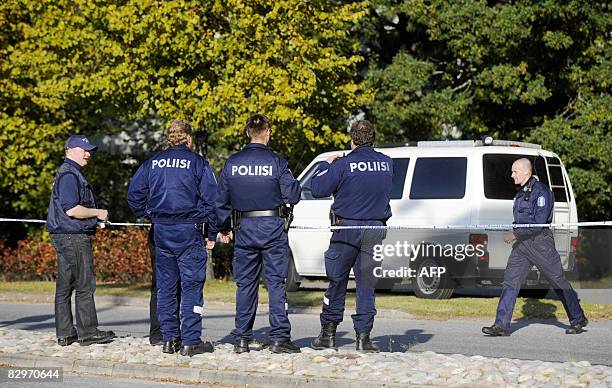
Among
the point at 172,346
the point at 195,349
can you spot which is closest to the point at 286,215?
the point at 195,349

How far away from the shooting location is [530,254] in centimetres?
1283

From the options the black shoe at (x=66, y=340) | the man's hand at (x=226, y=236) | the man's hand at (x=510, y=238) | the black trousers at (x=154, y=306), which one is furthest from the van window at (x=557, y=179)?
the black shoe at (x=66, y=340)

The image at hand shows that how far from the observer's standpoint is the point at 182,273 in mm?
10586

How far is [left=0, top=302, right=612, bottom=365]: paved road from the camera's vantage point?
1166 centimetres

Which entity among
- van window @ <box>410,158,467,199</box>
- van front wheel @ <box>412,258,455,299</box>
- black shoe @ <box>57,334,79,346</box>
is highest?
van window @ <box>410,158,467,199</box>

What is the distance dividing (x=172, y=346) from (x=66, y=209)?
1.69 m

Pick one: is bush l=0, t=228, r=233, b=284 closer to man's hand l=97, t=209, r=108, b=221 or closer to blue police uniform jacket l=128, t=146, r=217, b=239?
man's hand l=97, t=209, r=108, b=221

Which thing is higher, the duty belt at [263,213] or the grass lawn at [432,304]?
the duty belt at [263,213]

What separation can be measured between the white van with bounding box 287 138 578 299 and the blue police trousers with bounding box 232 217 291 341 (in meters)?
6.13

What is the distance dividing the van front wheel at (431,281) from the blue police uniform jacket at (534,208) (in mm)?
4140

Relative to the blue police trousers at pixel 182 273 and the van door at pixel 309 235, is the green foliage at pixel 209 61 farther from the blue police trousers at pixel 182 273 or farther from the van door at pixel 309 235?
the blue police trousers at pixel 182 273

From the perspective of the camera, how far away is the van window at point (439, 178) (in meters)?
17.3

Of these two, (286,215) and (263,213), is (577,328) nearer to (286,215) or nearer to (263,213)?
(286,215)

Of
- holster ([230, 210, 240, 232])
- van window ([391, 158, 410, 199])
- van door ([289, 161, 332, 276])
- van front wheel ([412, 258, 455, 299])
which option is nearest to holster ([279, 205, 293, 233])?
holster ([230, 210, 240, 232])
